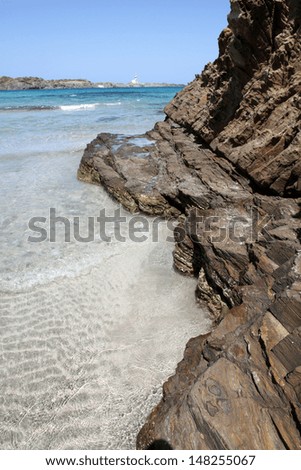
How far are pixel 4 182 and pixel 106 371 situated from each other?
31.9 ft

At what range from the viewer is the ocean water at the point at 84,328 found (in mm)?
4168

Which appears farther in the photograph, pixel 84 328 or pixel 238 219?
pixel 238 219

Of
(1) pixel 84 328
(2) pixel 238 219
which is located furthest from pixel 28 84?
(1) pixel 84 328

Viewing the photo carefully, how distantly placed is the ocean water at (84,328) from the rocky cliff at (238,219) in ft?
1.73

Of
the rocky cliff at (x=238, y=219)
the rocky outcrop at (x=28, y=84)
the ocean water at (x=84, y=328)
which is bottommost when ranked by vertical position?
the ocean water at (x=84, y=328)

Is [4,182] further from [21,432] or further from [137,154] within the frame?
[21,432]

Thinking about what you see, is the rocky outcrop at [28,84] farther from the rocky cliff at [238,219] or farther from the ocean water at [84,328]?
the ocean water at [84,328]

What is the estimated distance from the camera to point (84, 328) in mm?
5562

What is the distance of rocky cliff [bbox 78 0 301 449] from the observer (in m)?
3.18

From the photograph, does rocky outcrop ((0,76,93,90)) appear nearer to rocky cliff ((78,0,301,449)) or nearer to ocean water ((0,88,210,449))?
rocky cliff ((78,0,301,449))

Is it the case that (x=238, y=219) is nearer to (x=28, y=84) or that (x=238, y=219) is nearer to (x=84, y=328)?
(x=84, y=328)

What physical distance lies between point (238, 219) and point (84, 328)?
3.52m

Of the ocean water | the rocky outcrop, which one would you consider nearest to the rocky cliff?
the ocean water

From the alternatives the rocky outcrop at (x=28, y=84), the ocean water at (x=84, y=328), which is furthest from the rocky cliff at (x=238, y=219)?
the rocky outcrop at (x=28, y=84)
